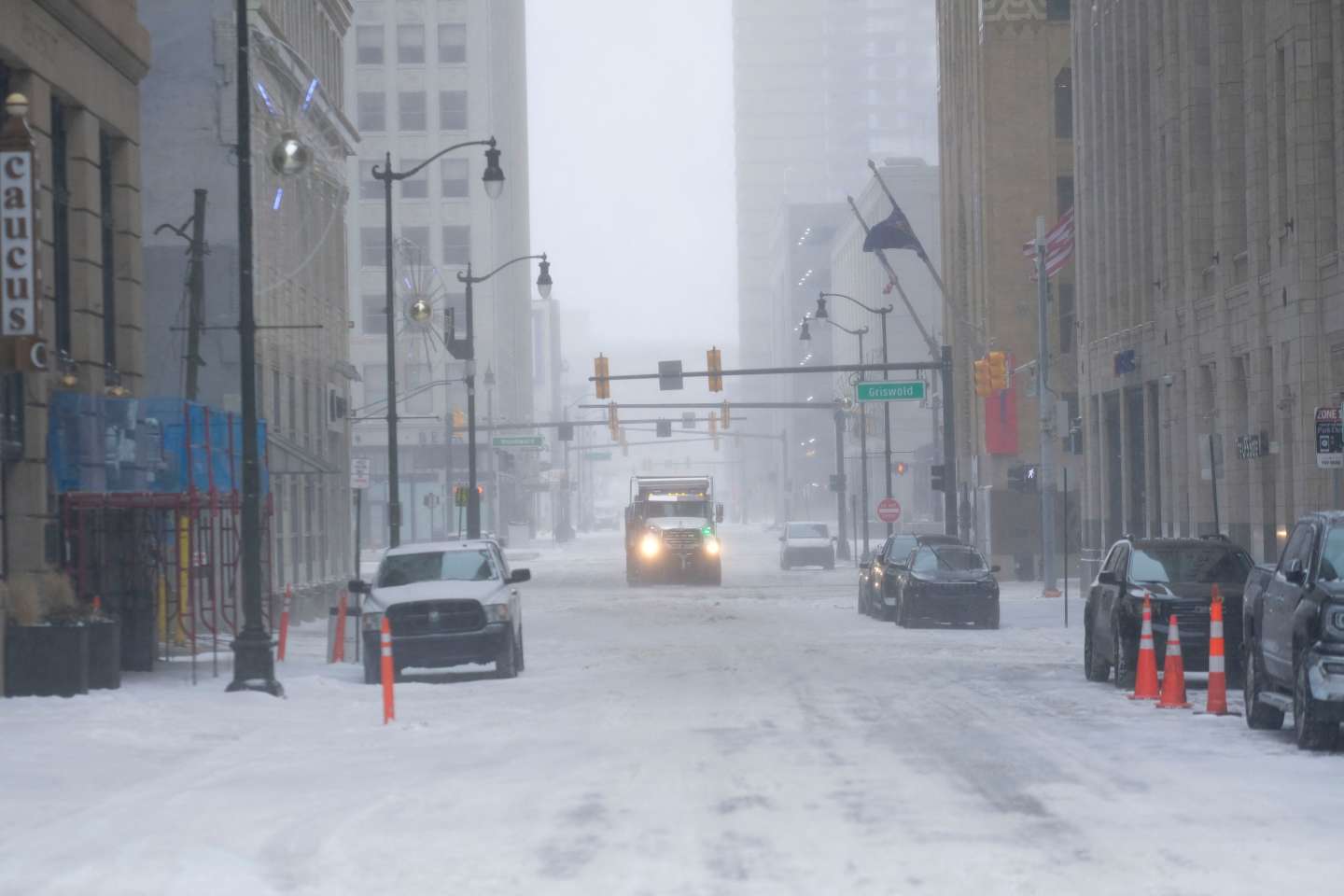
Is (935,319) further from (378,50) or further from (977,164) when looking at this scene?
(977,164)

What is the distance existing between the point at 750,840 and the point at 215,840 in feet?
10.6

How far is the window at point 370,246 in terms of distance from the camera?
10881cm

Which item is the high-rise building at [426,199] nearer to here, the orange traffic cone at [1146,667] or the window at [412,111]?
the window at [412,111]

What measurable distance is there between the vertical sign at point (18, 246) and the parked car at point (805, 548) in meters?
57.2

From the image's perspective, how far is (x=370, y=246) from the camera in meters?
109

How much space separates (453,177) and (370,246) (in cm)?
674

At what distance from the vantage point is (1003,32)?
66.7 metres

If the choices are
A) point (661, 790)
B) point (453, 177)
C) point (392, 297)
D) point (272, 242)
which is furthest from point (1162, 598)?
point (453, 177)

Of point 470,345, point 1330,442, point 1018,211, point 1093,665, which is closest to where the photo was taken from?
point 1093,665

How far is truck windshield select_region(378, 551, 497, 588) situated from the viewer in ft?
85.5

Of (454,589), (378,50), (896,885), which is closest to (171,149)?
(454,589)

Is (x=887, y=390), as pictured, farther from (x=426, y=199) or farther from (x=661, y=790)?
(x=426, y=199)

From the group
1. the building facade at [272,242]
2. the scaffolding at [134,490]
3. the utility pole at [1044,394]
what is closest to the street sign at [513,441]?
the building facade at [272,242]

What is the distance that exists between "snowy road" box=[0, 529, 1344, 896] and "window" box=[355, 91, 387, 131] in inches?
3461
